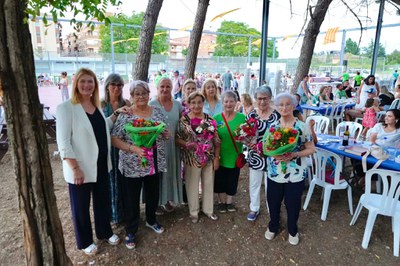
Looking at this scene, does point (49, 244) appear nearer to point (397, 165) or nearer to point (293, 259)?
point (293, 259)

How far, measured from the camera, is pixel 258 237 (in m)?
3.16

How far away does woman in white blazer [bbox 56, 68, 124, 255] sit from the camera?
92.6 inches

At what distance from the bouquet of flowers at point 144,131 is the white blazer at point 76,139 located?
329 mm

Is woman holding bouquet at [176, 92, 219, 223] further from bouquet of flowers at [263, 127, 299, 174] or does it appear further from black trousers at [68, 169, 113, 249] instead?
black trousers at [68, 169, 113, 249]

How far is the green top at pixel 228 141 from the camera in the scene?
327cm

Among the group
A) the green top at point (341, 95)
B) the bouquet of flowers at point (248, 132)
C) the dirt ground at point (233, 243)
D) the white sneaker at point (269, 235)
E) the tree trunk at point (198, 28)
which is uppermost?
the tree trunk at point (198, 28)

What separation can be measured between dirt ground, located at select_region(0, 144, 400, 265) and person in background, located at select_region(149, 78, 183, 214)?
13.0 inches

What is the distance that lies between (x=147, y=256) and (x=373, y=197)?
8.06 ft

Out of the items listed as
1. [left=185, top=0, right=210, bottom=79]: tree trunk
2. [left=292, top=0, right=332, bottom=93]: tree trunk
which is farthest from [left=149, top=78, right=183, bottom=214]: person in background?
[left=292, top=0, right=332, bottom=93]: tree trunk

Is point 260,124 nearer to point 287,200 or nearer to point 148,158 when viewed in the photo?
point 287,200

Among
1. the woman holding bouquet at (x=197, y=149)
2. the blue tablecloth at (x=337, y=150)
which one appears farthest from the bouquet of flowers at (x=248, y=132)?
the blue tablecloth at (x=337, y=150)

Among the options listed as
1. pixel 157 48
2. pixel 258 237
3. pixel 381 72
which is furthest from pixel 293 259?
pixel 157 48

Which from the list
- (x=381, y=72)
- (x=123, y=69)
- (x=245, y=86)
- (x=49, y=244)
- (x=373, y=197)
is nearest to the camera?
(x=49, y=244)

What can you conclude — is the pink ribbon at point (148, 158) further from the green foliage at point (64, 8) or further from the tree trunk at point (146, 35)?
the tree trunk at point (146, 35)
